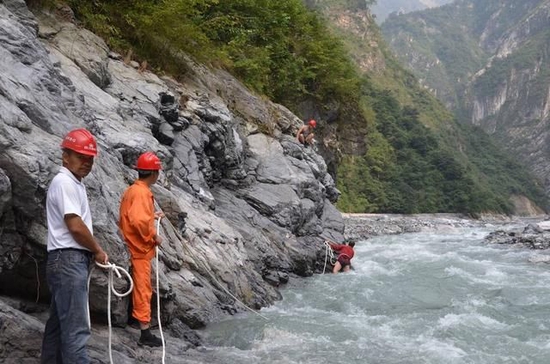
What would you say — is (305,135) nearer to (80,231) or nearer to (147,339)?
(147,339)

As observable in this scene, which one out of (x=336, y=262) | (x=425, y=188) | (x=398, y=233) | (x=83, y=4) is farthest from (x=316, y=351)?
(x=425, y=188)

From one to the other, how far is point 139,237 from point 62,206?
175 centimetres

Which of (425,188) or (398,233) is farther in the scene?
(425,188)

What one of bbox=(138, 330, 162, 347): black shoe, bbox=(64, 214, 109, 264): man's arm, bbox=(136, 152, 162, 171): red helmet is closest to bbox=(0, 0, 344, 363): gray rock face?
bbox=(138, 330, 162, 347): black shoe

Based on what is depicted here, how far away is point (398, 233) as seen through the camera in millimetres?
30078

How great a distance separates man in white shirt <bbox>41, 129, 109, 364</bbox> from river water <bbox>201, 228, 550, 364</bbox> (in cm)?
227

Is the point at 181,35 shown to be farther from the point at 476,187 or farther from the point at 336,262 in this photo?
the point at 476,187

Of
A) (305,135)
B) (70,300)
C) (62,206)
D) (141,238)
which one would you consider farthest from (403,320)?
(305,135)

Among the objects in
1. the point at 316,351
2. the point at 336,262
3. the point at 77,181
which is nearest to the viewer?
the point at 77,181

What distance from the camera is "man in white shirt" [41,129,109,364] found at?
14.1 ft

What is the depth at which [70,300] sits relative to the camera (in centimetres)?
432

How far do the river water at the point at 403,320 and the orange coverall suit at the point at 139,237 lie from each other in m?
1.16

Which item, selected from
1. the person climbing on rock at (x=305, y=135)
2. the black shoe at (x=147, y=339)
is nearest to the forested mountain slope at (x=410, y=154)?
the person climbing on rock at (x=305, y=135)

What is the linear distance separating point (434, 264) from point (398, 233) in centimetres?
1432
